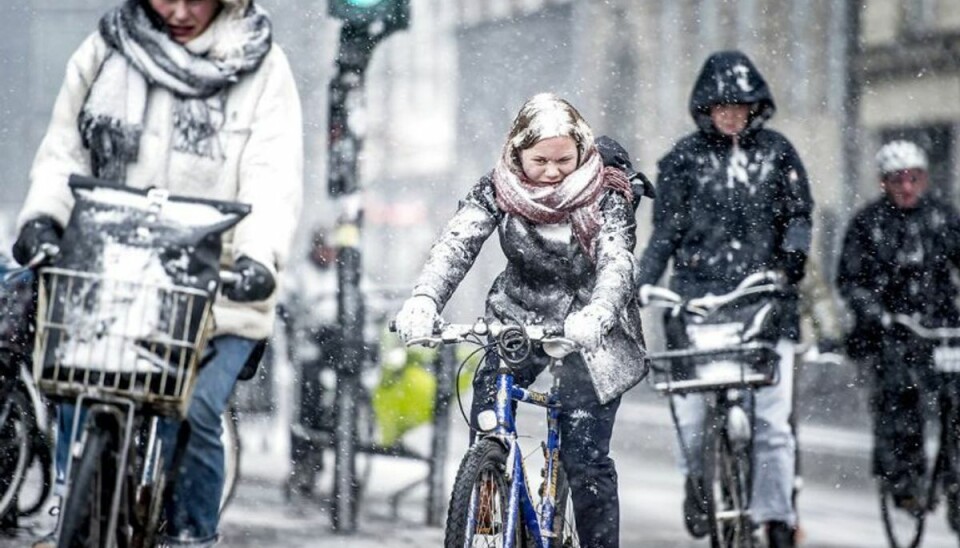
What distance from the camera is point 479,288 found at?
3244 cm

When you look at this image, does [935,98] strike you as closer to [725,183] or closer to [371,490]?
[371,490]

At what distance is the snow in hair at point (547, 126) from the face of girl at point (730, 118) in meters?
2.40

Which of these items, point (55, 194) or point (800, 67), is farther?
point (800, 67)

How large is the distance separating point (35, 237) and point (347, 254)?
172 inches

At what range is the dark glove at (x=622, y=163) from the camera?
18.4ft

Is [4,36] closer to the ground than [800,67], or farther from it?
closer to the ground

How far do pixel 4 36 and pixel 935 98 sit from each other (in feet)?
42.3

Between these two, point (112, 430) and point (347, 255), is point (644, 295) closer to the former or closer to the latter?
point (347, 255)

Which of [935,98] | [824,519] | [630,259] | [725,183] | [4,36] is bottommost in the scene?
[824,519]

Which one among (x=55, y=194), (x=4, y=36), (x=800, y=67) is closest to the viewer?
(x=55, y=194)

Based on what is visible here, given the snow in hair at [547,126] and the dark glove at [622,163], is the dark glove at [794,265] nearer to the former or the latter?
the dark glove at [622,163]

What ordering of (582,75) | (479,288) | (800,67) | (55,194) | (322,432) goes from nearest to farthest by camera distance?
(55,194)
(322,432)
(800,67)
(582,75)
(479,288)

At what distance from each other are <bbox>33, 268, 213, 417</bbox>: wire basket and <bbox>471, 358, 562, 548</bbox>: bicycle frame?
1002 mm

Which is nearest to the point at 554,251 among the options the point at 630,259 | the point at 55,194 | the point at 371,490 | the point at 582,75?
the point at 630,259
